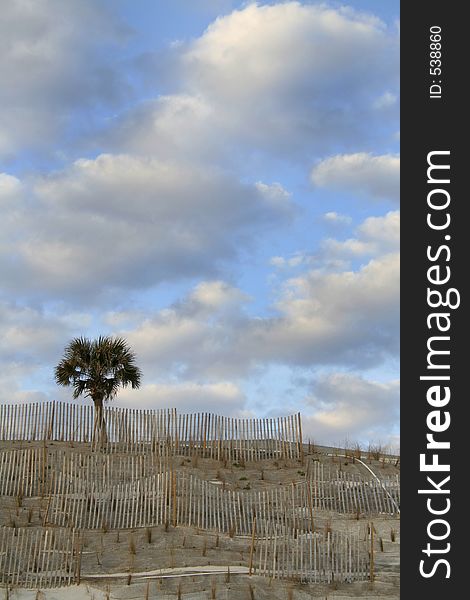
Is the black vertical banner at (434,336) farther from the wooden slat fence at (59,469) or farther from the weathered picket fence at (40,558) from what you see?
the wooden slat fence at (59,469)

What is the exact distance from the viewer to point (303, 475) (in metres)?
26.0

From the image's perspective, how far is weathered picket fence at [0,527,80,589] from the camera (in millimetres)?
17094

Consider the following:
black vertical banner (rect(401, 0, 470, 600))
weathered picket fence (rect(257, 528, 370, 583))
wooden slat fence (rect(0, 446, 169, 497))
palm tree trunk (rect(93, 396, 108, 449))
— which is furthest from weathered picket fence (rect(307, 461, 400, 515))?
black vertical banner (rect(401, 0, 470, 600))

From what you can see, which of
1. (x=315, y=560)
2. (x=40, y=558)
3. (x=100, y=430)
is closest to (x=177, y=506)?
(x=40, y=558)

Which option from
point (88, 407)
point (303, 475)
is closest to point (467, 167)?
point (303, 475)

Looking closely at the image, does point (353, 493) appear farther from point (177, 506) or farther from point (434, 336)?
point (434, 336)

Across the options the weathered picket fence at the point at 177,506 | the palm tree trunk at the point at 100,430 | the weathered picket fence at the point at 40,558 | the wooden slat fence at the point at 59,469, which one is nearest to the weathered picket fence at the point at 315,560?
the weathered picket fence at the point at 177,506

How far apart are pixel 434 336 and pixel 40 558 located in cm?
962

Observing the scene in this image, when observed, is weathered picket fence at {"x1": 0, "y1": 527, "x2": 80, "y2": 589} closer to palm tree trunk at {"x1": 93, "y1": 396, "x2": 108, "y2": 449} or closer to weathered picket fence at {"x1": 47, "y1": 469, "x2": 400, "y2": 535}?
weathered picket fence at {"x1": 47, "y1": 469, "x2": 400, "y2": 535}

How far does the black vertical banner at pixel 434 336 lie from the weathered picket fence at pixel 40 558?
7418 mm

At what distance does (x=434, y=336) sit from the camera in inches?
487

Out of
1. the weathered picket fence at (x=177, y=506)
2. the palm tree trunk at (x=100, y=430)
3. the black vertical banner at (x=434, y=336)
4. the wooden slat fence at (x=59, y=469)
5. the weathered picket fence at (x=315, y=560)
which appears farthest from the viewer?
the palm tree trunk at (x=100, y=430)

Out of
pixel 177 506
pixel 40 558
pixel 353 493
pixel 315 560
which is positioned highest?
pixel 353 493

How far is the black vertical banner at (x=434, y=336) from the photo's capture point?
1219 cm
